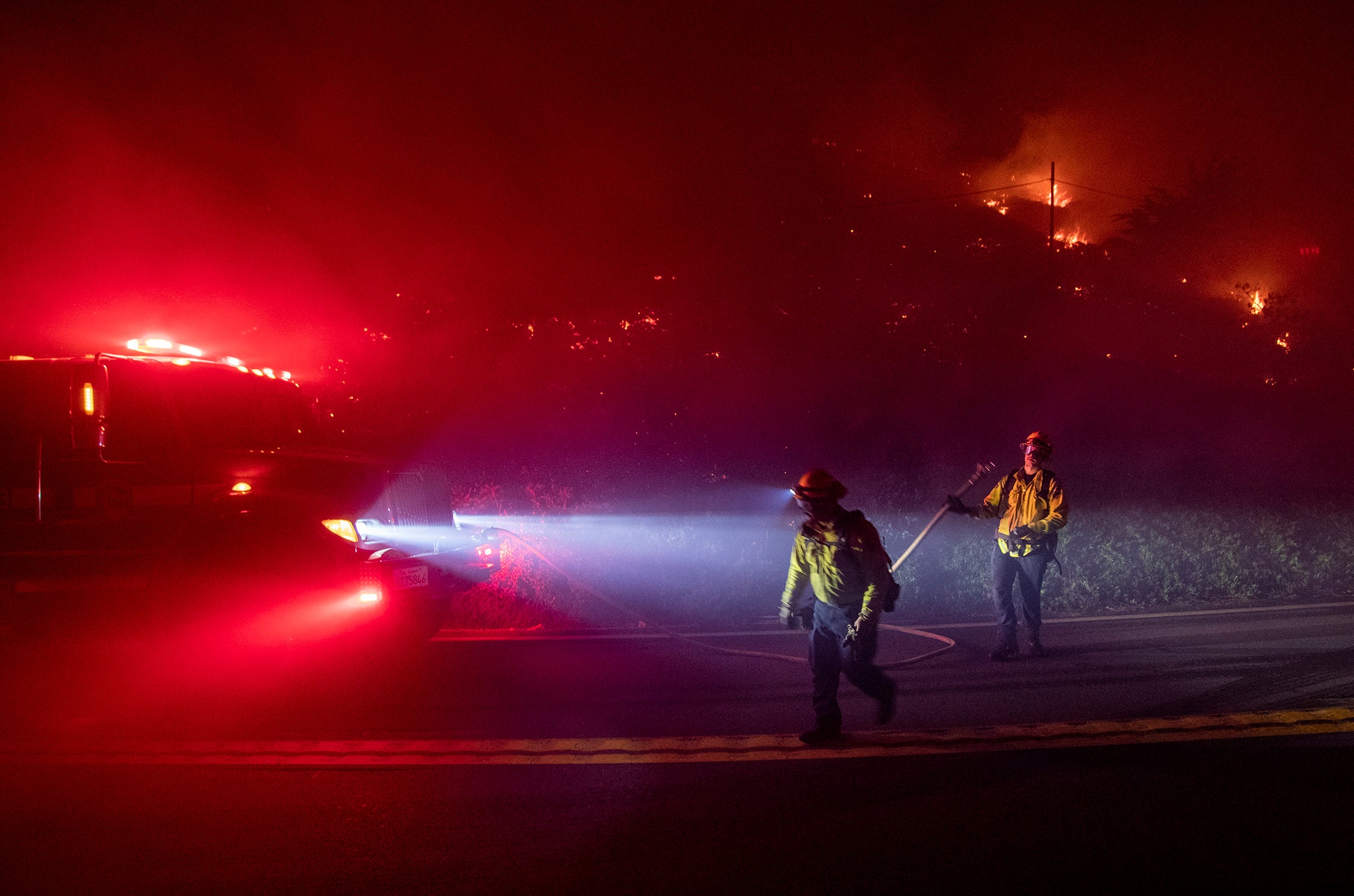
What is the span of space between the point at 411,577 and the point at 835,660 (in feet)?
11.7

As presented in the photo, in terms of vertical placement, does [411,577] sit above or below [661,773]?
above

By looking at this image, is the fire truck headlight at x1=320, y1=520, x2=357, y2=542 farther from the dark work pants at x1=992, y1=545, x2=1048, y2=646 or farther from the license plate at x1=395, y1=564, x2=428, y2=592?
the dark work pants at x1=992, y1=545, x2=1048, y2=646

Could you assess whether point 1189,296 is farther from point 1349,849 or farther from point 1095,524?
point 1349,849

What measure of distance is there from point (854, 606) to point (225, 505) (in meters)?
4.50

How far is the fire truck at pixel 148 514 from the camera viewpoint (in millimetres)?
6137

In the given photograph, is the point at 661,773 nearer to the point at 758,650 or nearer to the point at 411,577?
the point at 758,650

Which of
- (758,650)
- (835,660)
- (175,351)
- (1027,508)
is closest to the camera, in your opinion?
(835,660)

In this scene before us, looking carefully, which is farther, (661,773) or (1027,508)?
(1027,508)

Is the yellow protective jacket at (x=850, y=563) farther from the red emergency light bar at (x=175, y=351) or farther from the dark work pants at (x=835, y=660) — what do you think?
the red emergency light bar at (x=175, y=351)

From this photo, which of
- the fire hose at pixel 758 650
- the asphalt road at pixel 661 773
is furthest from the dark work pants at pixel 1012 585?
the fire hose at pixel 758 650

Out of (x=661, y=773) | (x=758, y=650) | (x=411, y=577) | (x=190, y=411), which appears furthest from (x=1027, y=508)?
(x=190, y=411)

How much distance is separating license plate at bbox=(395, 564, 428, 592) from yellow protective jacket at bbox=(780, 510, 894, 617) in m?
3.38

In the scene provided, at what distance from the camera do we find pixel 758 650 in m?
7.25

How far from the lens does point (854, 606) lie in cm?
480
